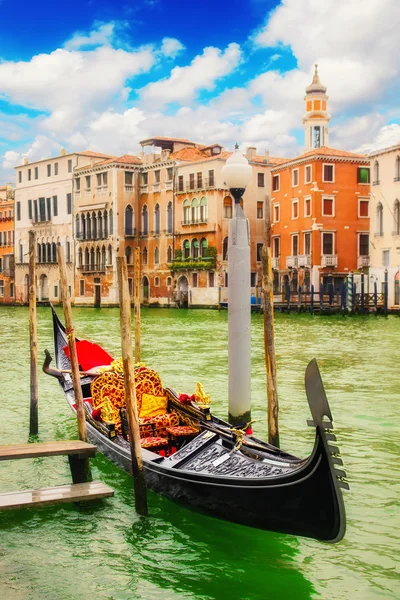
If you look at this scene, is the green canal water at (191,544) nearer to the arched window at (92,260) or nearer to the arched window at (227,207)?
the arched window at (227,207)

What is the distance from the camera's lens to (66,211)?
3772cm

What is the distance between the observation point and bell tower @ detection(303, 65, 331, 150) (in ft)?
125

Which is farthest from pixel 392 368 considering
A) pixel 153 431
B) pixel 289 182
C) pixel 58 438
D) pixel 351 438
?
pixel 289 182

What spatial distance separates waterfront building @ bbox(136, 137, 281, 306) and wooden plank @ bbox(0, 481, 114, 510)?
26304mm

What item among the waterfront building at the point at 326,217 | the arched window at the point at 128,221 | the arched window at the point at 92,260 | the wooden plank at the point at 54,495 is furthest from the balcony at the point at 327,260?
the wooden plank at the point at 54,495

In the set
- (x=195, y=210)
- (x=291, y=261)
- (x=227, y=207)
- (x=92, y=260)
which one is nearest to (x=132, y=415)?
(x=291, y=261)

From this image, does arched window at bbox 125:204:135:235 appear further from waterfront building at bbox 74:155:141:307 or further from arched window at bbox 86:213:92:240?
arched window at bbox 86:213:92:240

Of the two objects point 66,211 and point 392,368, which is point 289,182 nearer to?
point 66,211

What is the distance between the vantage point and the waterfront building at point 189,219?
31.4 meters

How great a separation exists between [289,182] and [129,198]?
27.7 feet

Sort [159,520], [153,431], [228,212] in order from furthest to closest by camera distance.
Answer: [228,212]
[153,431]
[159,520]

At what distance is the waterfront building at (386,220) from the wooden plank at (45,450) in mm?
21062

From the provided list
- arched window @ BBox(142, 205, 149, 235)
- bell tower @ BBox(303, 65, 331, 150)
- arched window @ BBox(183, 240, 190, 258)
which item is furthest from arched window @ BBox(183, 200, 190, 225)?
bell tower @ BBox(303, 65, 331, 150)

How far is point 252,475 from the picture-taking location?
4.02 metres
